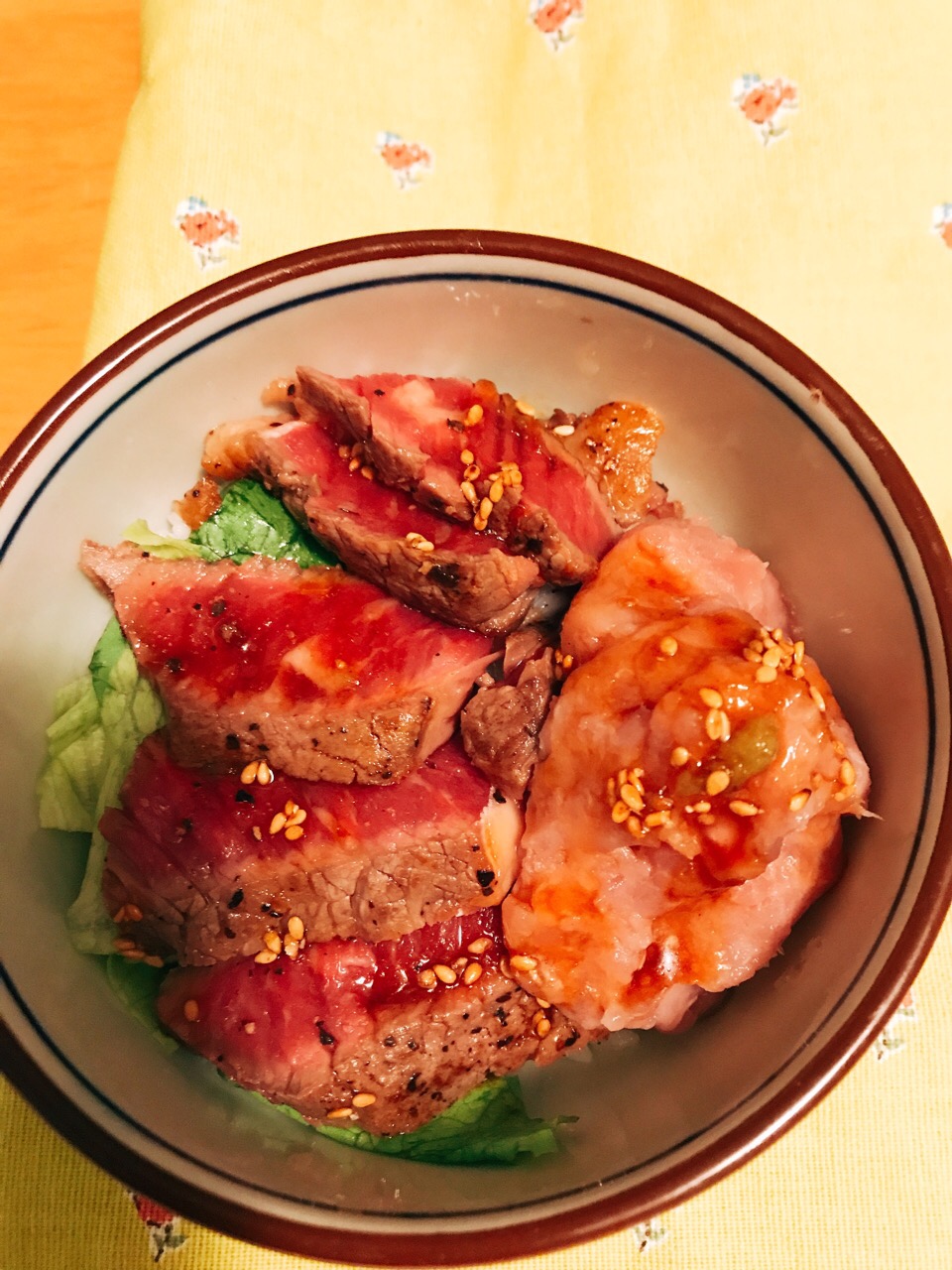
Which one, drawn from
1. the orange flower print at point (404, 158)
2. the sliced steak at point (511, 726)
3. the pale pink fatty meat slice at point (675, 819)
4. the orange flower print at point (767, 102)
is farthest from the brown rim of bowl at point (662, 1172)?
the orange flower print at point (404, 158)

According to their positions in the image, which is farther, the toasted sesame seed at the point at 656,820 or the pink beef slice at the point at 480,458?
the pink beef slice at the point at 480,458

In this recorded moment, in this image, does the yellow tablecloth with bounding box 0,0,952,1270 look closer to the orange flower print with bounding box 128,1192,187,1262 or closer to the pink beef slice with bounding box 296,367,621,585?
the pink beef slice with bounding box 296,367,621,585

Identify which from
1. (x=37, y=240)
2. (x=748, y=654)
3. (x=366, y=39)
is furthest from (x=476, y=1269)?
(x=366, y=39)

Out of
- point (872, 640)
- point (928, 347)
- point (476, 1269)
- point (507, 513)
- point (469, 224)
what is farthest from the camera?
point (469, 224)

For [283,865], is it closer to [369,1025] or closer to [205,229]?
[369,1025]

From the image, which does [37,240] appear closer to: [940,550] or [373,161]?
[373,161]

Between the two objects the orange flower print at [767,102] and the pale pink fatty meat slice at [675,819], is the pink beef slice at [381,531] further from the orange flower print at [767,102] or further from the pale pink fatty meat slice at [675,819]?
the orange flower print at [767,102]

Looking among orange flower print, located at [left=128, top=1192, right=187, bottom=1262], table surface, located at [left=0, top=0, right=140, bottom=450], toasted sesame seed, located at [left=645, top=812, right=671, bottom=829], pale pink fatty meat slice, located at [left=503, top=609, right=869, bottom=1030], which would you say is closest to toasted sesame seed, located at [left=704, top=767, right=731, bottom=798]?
pale pink fatty meat slice, located at [left=503, top=609, right=869, bottom=1030]
